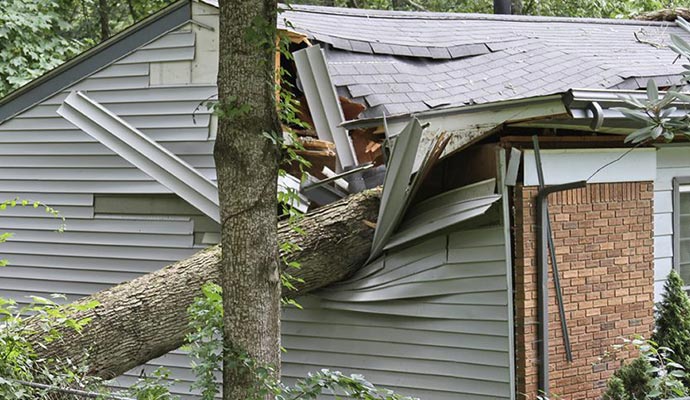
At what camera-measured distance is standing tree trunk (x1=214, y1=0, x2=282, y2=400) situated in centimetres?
486

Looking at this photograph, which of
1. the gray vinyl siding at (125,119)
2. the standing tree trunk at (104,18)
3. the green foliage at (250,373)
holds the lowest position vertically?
the green foliage at (250,373)

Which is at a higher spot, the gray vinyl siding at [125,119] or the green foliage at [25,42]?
the green foliage at [25,42]

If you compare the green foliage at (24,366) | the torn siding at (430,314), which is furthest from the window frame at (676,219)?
the green foliage at (24,366)

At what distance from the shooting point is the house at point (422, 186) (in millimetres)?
7566

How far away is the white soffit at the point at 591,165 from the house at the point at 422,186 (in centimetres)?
2

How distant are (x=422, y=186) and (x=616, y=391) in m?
2.43

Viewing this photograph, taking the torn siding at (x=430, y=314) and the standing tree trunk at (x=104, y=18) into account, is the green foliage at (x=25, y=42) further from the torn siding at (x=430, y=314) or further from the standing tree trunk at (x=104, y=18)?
the torn siding at (x=430, y=314)

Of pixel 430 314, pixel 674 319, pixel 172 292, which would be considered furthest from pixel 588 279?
pixel 172 292

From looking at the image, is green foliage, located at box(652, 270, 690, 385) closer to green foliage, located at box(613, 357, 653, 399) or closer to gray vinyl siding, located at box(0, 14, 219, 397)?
green foliage, located at box(613, 357, 653, 399)

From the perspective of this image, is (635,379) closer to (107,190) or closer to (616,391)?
(616,391)

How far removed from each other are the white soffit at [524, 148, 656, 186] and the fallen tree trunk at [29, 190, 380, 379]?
1.54 metres

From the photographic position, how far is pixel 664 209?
8758 mm

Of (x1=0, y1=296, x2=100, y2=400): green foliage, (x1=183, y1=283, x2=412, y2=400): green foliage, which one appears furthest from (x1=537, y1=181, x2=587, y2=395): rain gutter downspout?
(x1=0, y1=296, x2=100, y2=400): green foliage

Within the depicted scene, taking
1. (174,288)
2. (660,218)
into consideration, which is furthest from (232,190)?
(660,218)
